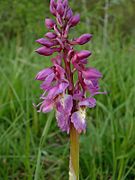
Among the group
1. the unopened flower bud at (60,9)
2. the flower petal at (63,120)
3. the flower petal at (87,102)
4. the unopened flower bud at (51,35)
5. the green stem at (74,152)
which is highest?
the unopened flower bud at (60,9)

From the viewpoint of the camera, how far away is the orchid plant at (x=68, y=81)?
1.45 metres

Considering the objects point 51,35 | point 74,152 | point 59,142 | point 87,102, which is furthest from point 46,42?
point 59,142

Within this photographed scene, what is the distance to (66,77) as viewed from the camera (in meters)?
1.48

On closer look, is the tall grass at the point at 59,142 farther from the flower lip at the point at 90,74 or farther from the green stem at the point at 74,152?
the flower lip at the point at 90,74

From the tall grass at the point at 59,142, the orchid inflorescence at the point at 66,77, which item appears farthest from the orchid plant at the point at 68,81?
the tall grass at the point at 59,142

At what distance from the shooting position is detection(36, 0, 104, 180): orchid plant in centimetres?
145

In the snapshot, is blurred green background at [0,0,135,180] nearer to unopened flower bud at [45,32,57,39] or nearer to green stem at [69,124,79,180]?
green stem at [69,124,79,180]

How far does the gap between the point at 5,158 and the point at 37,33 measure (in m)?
3.86

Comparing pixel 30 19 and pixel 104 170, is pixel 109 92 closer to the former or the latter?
pixel 104 170

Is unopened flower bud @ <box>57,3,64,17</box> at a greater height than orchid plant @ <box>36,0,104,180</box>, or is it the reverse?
unopened flower bud @ <box>57,3,64,17</box>

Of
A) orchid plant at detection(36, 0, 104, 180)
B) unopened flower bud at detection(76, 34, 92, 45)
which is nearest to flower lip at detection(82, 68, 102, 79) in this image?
orchid plant at detection(36, 0, 104, 180)

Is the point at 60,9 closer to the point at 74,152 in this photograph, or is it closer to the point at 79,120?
the point at 79,120

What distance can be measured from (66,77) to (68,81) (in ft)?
0.09

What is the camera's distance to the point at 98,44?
5.14 meters
